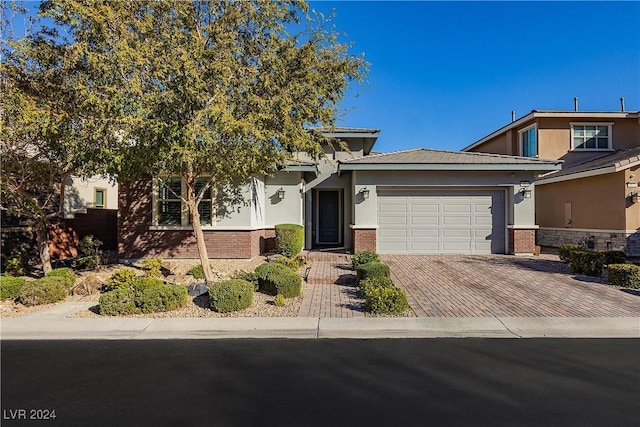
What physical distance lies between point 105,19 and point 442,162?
1069 centimetres

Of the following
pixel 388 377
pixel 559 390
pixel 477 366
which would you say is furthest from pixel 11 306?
pixel 559 390

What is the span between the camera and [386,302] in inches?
265

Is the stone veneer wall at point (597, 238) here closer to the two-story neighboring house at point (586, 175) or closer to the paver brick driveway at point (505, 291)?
the two-story neighboring house at point (586, 175)

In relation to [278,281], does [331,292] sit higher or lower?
lower

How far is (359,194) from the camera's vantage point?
13508 mm

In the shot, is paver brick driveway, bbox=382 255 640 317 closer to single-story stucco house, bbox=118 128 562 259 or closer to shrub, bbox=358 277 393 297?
shrub, bbox=358 277 393 297

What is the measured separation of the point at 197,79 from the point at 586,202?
15512 mm

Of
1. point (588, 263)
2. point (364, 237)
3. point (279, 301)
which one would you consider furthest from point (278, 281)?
point (588, 263)

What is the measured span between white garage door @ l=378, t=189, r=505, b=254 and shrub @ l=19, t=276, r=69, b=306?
9.85 m

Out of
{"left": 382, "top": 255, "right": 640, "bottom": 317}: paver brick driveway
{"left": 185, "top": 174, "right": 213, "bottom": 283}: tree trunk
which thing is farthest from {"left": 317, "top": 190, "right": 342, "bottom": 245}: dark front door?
{"left": 185, "top": 174, "right": 213, "bottom": 283}: tree trunk

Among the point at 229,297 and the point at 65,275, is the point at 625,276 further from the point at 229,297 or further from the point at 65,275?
the point at 65,275

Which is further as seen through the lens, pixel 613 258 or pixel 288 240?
pixel 288 240

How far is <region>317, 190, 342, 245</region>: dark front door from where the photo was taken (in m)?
16.2

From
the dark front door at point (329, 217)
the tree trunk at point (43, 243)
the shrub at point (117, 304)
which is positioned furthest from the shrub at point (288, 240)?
the tree trunk at point (43, 243)
